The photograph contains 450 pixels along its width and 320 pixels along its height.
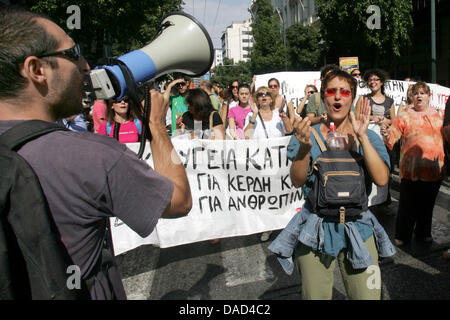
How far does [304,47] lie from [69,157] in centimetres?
3425

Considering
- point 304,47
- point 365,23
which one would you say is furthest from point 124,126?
point 304,47

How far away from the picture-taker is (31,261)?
940mm

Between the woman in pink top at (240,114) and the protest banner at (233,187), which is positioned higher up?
the woman in pink top at (240,114)

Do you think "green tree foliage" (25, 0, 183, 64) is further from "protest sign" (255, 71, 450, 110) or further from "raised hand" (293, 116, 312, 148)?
"raised hand" (293, 116, 312, 148)

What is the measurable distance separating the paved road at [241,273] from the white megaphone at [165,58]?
2.18m

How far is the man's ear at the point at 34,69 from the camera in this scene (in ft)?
3.41

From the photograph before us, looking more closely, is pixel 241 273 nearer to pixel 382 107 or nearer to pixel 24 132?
pixel 24 132

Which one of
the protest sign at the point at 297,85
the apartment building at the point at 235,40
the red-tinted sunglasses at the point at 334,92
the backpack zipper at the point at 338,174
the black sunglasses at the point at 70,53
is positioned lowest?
the backpack zipper at the point at 338,174

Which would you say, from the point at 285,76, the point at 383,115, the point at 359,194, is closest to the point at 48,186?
the point at 359,194

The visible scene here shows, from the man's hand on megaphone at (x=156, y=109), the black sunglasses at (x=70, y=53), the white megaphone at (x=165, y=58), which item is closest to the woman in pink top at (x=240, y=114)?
the white megaphone at (x=165, y=58)

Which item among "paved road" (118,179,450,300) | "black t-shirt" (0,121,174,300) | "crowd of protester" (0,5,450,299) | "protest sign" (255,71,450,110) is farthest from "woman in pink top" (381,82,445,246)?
"protest sign" (255,71,450,110)

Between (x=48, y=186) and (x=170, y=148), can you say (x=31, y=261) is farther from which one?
(x=170, y=148)

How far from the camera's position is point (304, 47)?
33.0m

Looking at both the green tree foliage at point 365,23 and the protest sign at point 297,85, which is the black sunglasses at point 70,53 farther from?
the green tree foliage at point 365,23
